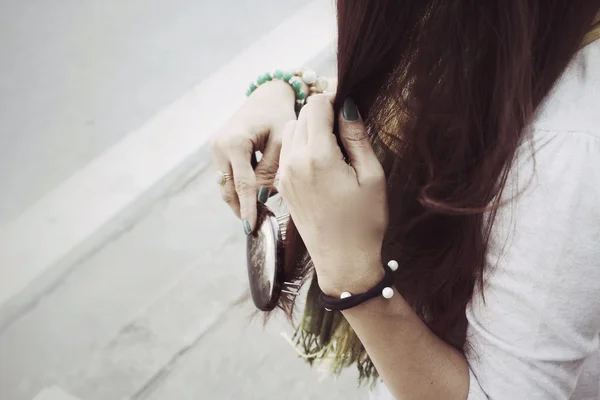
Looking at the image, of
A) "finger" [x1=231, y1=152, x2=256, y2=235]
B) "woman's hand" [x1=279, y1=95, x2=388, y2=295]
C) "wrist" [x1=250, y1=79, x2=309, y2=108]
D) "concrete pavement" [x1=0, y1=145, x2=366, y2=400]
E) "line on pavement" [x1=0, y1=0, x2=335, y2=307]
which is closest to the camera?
"woman's hand" [x1=279, y1=95, x2=388, y2=295]

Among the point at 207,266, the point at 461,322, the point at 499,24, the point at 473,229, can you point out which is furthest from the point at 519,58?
the point at 207,266

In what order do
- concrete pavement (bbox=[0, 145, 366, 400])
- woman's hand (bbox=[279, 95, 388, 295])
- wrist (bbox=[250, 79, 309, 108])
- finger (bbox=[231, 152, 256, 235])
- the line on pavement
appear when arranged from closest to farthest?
woman's hand (bbox=[279, 95, 388, 295]) < finger (bbox=[231, 152, 256, 235]) < wrist (bbox=[250, 79, 309, 108]) < concrete pavement (bbox=[0, 145, 366, 400]) < the line on pavement

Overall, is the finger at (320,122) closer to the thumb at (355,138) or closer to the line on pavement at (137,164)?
the thumb at (355,138)

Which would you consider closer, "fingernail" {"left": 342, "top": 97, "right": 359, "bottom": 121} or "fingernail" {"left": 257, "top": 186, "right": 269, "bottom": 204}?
"fingernail" {"left": 342, "top": 97, "right": 359, "bottom": 121}

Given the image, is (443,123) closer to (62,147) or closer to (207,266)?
(207,266)

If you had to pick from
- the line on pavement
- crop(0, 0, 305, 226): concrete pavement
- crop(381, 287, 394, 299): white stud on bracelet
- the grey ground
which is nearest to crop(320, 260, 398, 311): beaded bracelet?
crop(381, 287, 394, 299): white stud on bracelet

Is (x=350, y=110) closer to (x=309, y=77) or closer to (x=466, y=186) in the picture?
(x=466, y=186)

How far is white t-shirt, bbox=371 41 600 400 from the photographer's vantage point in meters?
0.38

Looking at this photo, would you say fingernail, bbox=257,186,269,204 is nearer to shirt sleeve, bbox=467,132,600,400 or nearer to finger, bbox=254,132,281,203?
finger, bbox=254,132,281,203

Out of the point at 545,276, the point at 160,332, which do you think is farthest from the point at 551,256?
the point at 160,332

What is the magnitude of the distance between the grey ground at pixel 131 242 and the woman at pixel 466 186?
0.66 m

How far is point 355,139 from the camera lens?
52 centimetres

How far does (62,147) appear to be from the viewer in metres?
1.54

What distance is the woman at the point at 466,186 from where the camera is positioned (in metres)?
0.40
